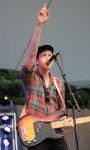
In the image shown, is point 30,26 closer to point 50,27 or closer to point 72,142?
point 50,27

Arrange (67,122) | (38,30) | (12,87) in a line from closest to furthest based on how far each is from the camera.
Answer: (38,30)
(67,122)
(12,87)

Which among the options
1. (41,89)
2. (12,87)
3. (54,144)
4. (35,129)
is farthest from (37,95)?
(12,87)

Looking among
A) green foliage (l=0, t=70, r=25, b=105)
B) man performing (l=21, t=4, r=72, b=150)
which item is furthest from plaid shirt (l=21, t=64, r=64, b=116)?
green foliage (l=0, t=70, r=25, b=105)

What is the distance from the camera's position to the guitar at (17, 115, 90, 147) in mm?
1925

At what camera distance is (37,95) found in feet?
6.68

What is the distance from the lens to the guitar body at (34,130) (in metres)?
1.92

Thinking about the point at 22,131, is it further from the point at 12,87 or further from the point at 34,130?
the point at 12,87

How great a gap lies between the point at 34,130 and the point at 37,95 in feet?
0.79

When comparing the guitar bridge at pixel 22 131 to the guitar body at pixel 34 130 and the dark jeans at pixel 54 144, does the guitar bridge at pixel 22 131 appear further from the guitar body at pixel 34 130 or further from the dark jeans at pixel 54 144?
the dark jeans at pixel 54 144

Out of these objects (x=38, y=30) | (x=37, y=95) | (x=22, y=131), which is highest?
(x=38, y=30)

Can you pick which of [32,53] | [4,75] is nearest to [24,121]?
[32,53]

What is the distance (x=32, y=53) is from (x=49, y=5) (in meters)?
1.35

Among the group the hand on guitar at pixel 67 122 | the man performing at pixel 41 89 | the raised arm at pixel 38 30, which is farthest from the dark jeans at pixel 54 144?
the raised arm at pixel 38 30

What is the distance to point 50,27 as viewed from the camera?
11.4 feet
